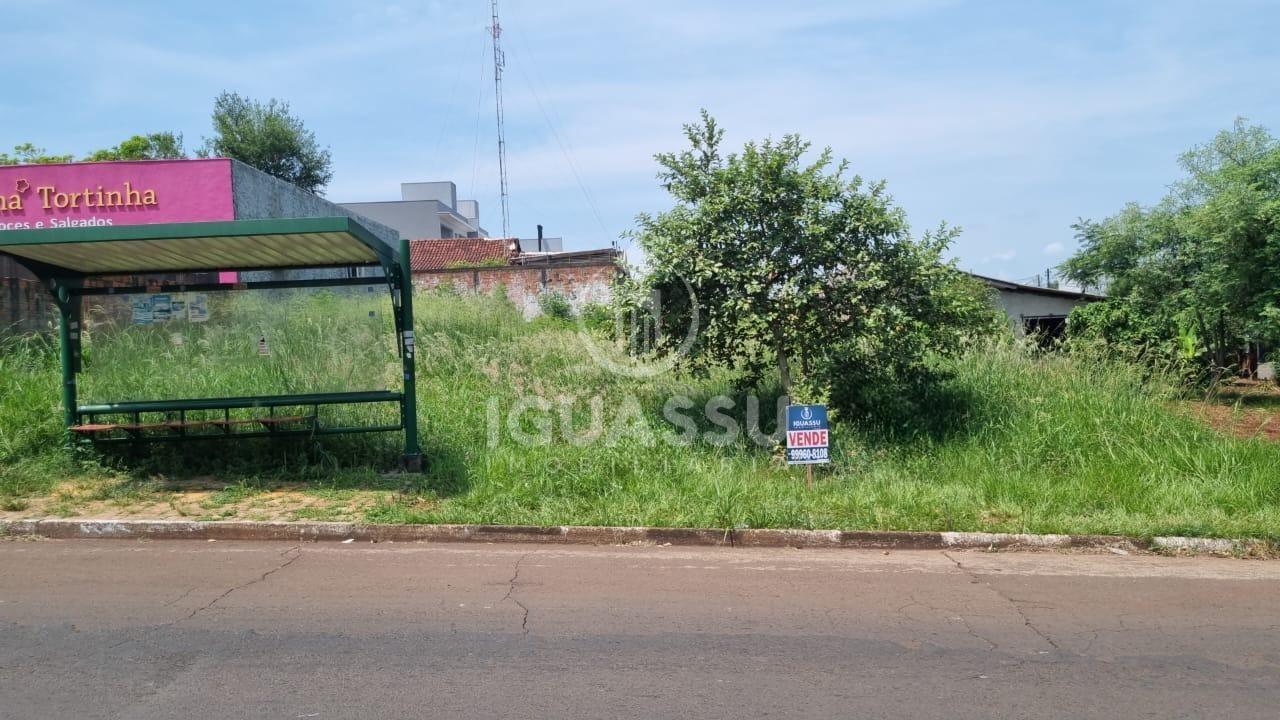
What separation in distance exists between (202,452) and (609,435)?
4853mm

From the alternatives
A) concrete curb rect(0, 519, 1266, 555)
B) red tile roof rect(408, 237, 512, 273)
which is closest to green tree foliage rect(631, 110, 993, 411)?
concrete curb rect(0, 519, 1266, 555)

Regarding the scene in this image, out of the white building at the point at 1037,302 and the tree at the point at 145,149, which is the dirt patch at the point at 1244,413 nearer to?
the white building at the point at 1037,302

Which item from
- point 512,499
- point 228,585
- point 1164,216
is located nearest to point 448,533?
point 512,499

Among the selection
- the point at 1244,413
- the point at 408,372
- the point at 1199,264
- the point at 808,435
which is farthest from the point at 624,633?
the point at 1199,264

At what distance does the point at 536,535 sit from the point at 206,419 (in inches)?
194

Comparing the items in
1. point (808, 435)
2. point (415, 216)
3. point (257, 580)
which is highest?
point (415, 216)

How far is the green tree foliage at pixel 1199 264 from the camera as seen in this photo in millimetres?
15547

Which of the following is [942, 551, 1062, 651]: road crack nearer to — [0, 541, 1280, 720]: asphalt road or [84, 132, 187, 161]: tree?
[0, 541, 1280, 720]: asphalt road

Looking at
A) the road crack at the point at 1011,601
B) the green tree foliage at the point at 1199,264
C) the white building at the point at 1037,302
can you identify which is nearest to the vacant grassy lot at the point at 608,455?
the road crack at the point at 1011,601

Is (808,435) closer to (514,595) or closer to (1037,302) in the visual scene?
(514,595)

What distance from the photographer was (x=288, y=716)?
13.8ft

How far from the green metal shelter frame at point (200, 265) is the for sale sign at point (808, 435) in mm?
4147

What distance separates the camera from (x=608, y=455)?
9914 millimetres

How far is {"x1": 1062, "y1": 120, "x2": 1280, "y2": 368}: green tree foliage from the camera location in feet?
51.0
